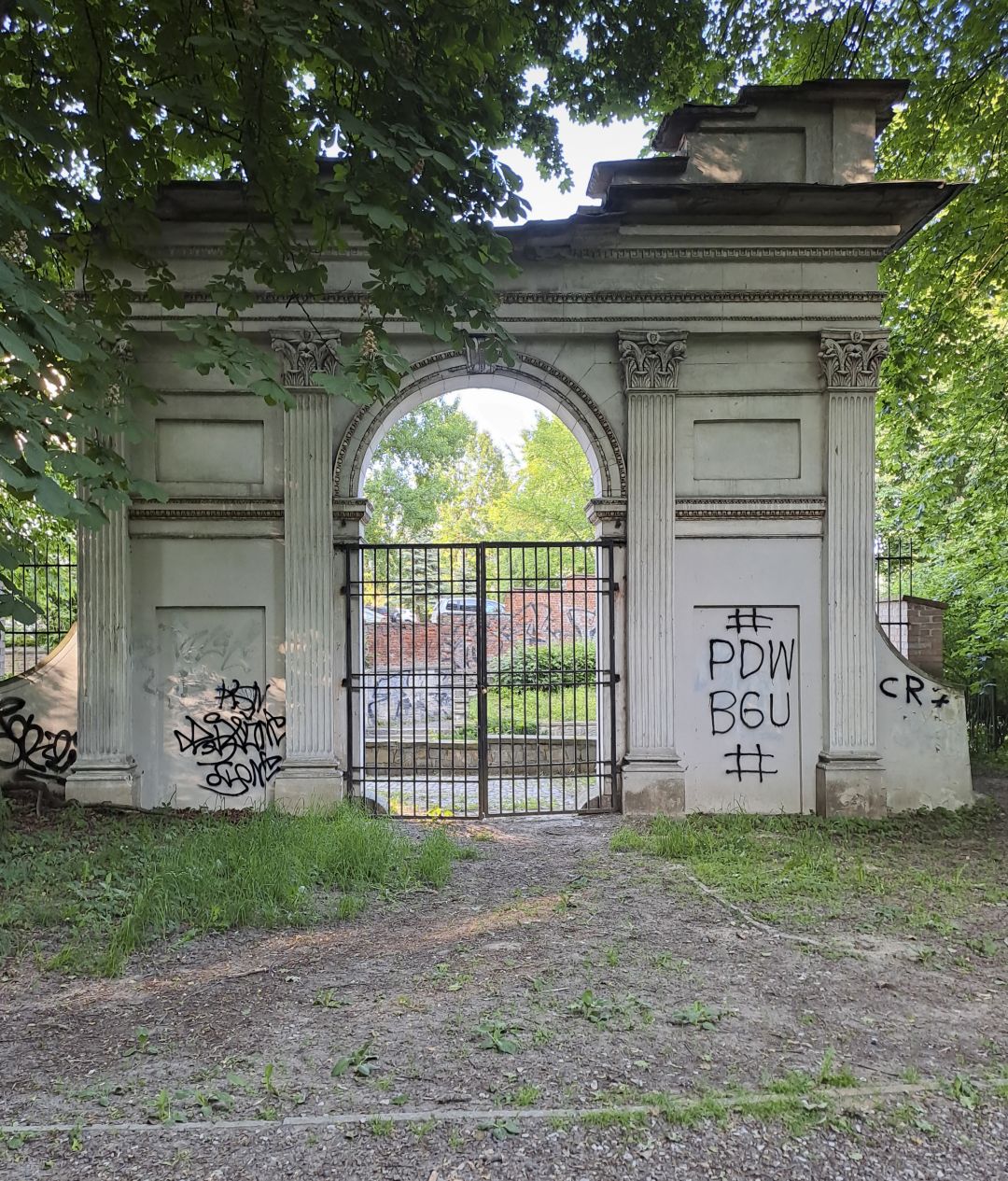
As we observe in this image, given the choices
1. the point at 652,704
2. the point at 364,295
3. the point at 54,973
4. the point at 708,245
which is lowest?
the point at 54,973

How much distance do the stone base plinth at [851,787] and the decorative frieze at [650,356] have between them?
14.0 ft

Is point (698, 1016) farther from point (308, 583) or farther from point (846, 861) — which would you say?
point (308, 583)

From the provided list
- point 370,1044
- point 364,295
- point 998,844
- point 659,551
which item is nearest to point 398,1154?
point 370,1044

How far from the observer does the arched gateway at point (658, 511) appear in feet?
24.4

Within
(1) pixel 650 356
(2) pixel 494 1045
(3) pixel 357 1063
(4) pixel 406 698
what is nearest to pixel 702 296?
(1) pixel 650 356

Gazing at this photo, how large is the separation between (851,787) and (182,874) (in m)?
6.22

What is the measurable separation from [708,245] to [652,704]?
4.74 metres

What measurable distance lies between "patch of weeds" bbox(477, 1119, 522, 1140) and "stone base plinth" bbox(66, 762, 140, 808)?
554cm

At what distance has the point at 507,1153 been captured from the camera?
277 cm

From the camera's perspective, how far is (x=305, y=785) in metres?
7.32

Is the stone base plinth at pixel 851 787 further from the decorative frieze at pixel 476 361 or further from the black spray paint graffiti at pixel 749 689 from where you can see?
the decorative frieze at pixel 476 361

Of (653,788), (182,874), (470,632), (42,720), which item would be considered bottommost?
(182,874)

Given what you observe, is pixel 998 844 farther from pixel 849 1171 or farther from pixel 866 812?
A: pixel 849 1171

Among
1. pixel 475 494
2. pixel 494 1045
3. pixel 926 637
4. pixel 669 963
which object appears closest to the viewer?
pixel 494 1045
